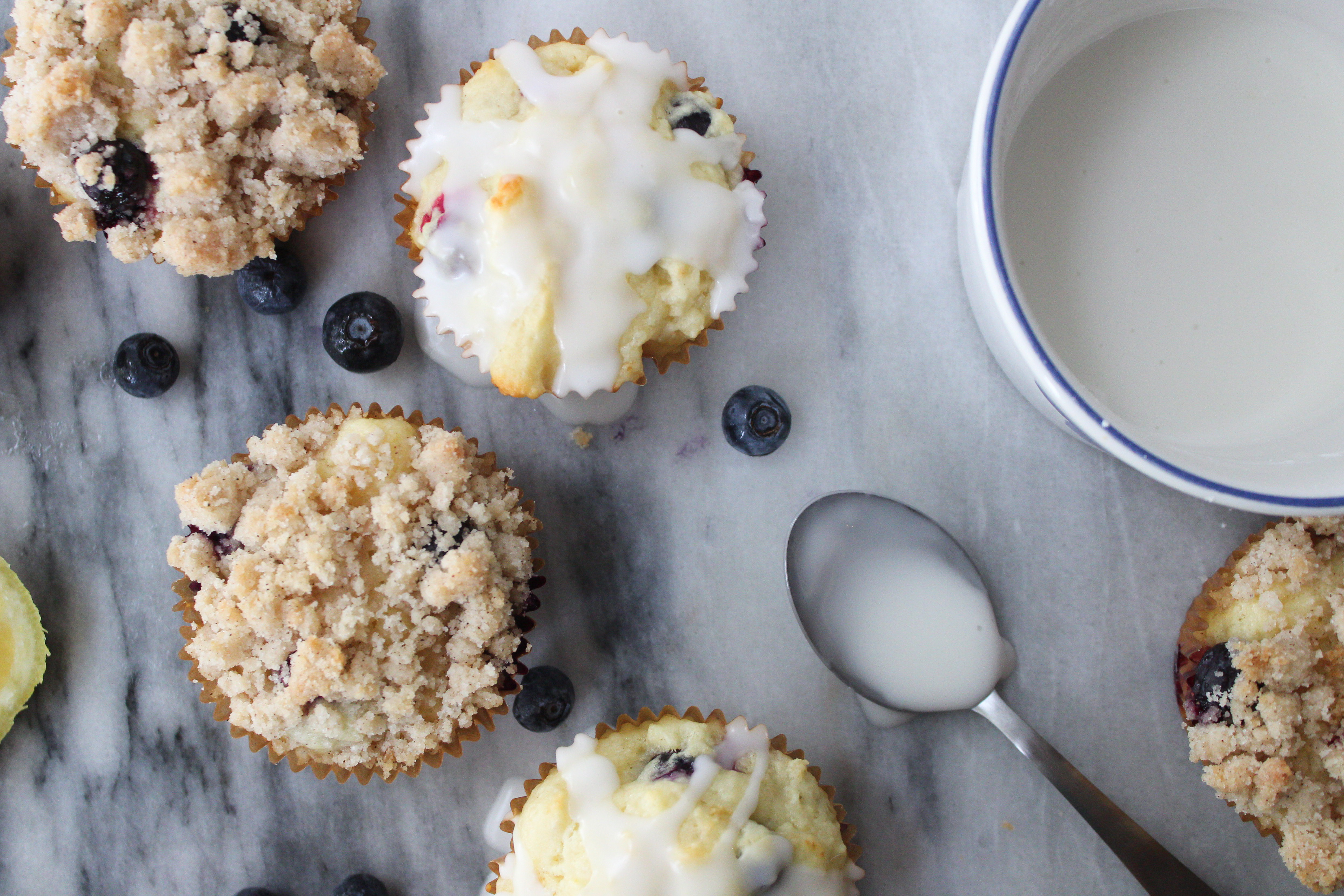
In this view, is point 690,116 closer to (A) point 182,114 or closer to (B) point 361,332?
(B) point 361,332

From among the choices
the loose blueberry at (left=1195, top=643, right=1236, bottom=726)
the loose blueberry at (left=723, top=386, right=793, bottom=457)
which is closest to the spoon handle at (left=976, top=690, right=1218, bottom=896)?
the loose blueberry at (left=1195, top=643, right=1236, bottom=726)

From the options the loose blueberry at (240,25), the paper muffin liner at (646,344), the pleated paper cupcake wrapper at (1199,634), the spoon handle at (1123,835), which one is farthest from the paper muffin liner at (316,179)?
the pleated paper cupcake wrapper at (1199,634)

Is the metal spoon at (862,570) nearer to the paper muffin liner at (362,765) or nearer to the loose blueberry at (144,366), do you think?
the paper muffin liner at (362,765)

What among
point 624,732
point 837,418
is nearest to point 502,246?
point 837,418

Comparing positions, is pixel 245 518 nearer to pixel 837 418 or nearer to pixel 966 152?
pixel 837 418

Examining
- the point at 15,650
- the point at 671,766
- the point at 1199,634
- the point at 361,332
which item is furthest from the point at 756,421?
the point at 15,650

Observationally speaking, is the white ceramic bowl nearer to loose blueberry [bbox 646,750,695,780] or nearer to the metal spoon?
the metal spoon
